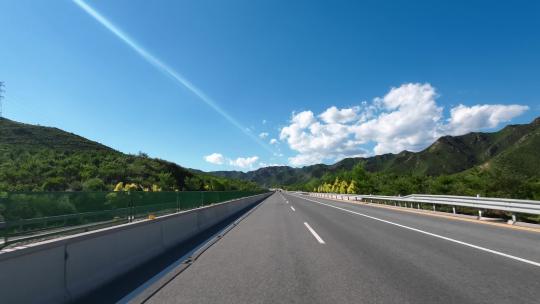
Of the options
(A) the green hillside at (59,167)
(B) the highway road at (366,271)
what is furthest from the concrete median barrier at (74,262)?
(A) the green hillside at (59,167)

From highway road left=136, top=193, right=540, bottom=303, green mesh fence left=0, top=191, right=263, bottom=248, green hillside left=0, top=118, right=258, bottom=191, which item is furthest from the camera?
green hillside left=0, top=118, right=258, bottom=191

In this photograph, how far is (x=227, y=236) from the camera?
12.1 metres

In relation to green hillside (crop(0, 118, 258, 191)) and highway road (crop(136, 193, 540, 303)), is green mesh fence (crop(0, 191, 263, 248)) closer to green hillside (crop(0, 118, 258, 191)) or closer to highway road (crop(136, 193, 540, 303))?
highway road (crop(136, 193, 540, 303))

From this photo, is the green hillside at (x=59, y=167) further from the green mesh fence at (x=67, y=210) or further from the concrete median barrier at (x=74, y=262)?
the concrete median barrier at (x=74, y=262)

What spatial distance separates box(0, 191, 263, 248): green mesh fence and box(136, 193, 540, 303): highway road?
354cm

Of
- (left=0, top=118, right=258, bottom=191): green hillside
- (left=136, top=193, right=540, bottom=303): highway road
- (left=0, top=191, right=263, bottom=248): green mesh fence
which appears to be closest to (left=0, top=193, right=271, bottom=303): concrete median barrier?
(left=136, top=193, right=540, bottom=303): highway road

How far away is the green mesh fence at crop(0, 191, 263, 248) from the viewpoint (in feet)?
23.4

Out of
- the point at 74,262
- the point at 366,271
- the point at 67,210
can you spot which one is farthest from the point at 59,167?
the point at 366,271

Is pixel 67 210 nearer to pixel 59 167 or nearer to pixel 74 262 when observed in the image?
pixel 74 262

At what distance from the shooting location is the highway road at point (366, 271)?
16.4 feet

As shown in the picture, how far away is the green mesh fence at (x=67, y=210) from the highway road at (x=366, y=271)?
3.54 metres

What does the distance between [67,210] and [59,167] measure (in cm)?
4861

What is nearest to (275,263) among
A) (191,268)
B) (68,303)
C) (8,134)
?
(191,268)

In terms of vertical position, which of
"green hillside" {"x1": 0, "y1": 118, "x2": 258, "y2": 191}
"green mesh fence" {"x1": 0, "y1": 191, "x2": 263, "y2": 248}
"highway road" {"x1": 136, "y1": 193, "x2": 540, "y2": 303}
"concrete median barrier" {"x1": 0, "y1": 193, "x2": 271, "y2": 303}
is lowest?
"highway road" {"x1": 136, "y1": 193, "x2": 540, "y2": 303}
